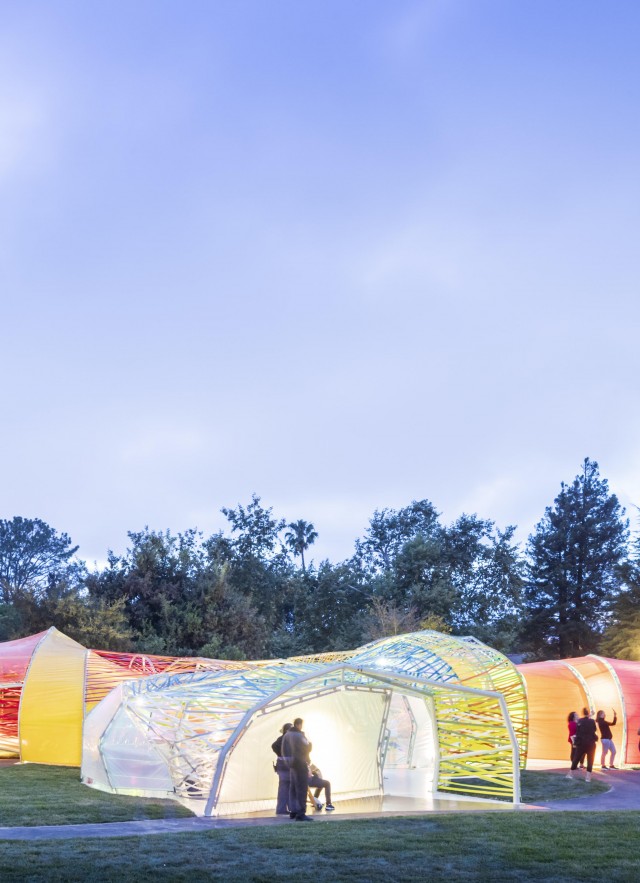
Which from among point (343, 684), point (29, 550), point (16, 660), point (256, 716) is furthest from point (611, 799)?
point (29, 550)

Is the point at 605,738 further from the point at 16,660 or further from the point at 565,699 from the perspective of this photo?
the point at 16,660

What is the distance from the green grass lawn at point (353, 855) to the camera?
7738 millimetres

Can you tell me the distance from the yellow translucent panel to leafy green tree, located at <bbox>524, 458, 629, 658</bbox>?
34.6 metres

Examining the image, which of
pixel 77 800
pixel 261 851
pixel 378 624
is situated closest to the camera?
pixel 261 851

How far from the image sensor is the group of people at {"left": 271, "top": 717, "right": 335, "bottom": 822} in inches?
492

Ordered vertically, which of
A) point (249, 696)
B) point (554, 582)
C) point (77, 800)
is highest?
point (554, 582)

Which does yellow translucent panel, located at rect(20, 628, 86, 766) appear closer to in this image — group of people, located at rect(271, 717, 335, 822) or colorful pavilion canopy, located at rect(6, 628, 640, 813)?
colorful pavilion canopy, located at rect(6, 628, 640, 813)

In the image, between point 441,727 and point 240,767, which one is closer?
point 240,767

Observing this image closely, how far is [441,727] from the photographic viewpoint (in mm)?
16797

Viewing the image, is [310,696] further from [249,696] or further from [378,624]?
[378,624]

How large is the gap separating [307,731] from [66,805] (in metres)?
4.48

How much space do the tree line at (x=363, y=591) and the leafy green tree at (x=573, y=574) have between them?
0.07 metres

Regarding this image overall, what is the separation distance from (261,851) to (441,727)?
8.50 m

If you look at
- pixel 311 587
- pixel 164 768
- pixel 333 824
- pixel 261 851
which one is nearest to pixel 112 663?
pixel 164 768
